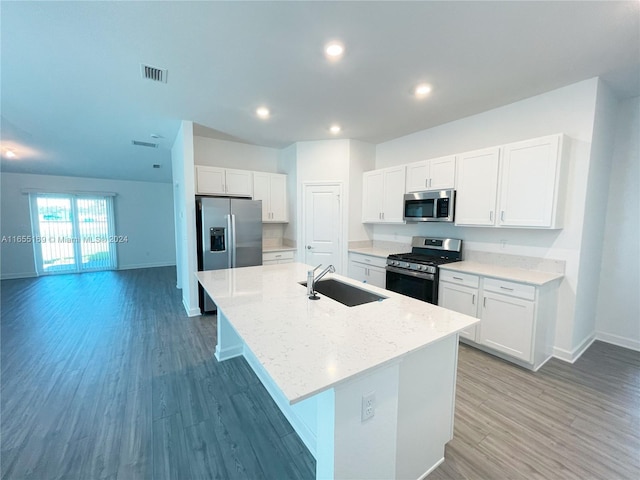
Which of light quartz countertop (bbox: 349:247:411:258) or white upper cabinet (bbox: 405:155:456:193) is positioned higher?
white upper cabinet (bbox: 405:155:456:193)

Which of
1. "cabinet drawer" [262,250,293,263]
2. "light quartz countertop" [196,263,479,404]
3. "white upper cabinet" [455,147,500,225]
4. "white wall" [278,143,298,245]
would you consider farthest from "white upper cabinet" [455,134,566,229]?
"cabinet drawer" [262,250,293,263]

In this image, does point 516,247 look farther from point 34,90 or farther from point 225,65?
point 34,90

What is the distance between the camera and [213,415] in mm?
1978

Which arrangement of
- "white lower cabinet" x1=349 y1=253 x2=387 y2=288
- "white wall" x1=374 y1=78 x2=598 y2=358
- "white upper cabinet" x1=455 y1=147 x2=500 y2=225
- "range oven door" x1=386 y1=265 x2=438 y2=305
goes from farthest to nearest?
"white lower cabinet" x1=349 y1=253 x2=387 y2=288
"range oven door" x1=386 y1=265 x2=438 y2=305
"white upper cabinet" x1=455 y1=147 x2=500 y2=225
"white wall" x1=374 y1=78 x2=598 y2=358

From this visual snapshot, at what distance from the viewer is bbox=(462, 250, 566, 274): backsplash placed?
278 centimetres

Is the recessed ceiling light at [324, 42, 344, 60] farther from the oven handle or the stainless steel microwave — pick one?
the oven handle

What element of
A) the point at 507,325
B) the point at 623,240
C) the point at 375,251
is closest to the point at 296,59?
the point at 375,251

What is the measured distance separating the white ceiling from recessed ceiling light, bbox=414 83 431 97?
0.08m

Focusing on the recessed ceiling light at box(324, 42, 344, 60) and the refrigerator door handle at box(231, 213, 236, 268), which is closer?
the recessed ceiling light at box(324, 42, 344, 60)

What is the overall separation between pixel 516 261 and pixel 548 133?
1421 millimetres

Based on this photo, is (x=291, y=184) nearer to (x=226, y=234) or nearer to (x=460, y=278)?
(x=226, y=234)

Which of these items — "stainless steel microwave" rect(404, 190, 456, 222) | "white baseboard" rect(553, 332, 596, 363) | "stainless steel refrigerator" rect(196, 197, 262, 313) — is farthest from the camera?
"stainless steel refrigerator" rect(196, 197, 262, 313)

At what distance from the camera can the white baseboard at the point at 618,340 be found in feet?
9.56

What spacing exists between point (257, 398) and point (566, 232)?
3407 millimetres
